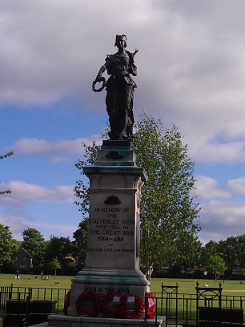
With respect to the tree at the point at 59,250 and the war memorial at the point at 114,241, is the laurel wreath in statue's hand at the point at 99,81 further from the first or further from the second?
the tree at the point at 59,250

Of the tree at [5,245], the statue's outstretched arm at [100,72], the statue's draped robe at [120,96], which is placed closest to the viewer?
the statue's draped robe at [120,96]

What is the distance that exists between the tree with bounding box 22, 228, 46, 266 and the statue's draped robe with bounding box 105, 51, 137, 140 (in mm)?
102335

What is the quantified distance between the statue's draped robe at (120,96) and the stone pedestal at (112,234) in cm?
131

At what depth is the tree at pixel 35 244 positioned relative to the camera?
4577 inches

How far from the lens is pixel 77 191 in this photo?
28.5 m

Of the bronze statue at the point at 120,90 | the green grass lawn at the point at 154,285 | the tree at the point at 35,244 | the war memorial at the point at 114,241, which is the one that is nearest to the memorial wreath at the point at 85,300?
the war memorial at the point at 114,241

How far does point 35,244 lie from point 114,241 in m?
115

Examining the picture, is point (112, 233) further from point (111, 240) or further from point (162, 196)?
point (162, 196)

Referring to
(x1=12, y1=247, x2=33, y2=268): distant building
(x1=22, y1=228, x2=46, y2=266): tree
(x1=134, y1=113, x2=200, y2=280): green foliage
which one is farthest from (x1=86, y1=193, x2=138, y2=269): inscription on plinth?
(x1=12, y1=247, x2=33, y2=268): distant building

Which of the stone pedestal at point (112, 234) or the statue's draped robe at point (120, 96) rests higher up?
the statue's draped robe at point (120, 96)

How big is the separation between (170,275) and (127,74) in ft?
251

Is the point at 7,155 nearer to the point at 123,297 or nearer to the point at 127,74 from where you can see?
the point at 127,74

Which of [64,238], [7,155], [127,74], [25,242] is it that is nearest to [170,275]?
[64,238]

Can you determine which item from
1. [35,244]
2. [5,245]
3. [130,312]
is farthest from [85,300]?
[35,244]
